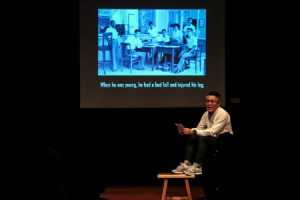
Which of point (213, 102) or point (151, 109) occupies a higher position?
point (213, 102)

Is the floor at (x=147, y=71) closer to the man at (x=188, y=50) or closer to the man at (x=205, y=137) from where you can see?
the man at (x=188, y=50)

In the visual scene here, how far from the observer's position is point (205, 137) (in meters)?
4.42

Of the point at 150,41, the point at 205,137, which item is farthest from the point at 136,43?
the point at 205,137

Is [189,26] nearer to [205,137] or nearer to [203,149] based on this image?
[205,137]

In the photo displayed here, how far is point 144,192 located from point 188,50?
6.72ft

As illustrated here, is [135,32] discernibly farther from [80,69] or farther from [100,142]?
[100,142]

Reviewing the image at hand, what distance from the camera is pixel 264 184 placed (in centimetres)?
299

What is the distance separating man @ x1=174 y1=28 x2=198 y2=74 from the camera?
514 centimetres

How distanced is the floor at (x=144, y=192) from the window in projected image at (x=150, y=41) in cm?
160

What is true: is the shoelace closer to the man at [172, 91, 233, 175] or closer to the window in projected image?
the man at [172, 91, 233, 175]

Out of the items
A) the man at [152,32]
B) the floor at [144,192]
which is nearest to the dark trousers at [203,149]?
the floor at [144,192]

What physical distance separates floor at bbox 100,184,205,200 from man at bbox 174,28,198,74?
1643mm

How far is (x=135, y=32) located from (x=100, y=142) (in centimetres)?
164

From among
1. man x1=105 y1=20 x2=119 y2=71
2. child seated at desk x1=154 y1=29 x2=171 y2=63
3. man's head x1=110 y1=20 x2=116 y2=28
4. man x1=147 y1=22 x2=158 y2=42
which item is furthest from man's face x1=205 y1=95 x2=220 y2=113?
man's head x1=110 y1=20 x2=116 y2=28
